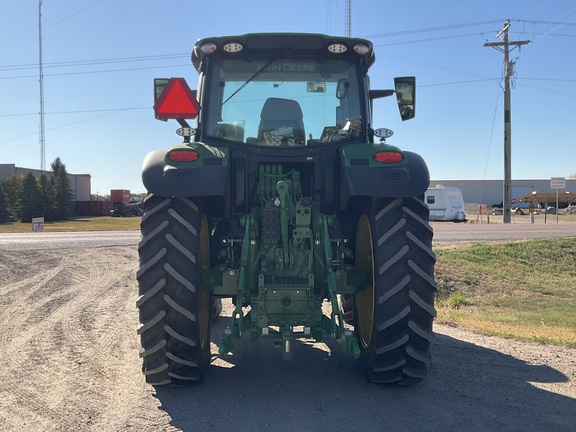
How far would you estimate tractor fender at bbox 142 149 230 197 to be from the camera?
14.9 feet

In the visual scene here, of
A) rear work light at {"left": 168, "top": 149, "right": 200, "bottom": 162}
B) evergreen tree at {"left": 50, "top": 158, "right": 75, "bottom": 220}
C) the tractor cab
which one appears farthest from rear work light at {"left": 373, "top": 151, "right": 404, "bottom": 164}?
evergreen tree at {"left": 50, "top": 158, "right": 75, "bottom": 220}

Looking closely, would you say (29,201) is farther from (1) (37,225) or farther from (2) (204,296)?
(2) (204,296)

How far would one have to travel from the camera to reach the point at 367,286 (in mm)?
4965

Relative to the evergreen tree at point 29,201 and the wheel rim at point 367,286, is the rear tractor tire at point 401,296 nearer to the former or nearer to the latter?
the wheel rim at point 367,286

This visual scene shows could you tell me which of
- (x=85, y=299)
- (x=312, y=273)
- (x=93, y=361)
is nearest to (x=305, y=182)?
(x=312, y=273)

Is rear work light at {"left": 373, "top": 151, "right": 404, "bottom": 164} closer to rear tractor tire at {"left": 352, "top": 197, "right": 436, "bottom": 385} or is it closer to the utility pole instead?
rear tractor tire at {"left": 352, "top": 197, "right": 436, "bottom": 385}

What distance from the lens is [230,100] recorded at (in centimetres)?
Answer: 541

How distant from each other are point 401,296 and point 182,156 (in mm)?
2208

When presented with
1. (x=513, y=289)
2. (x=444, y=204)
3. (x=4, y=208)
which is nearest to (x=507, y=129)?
(x=444, y=204)

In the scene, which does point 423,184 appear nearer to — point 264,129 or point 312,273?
point 312,273

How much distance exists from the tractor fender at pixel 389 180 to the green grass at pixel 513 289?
3244 mm

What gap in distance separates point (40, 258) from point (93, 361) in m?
9.91

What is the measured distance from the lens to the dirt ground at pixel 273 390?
153 inches

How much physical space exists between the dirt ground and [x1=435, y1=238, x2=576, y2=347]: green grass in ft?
4.49
